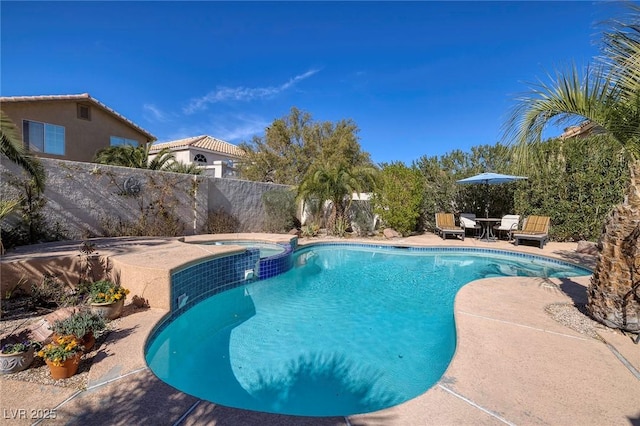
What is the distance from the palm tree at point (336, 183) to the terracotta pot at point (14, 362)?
11457mm

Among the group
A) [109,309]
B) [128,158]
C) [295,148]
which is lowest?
[109,309]

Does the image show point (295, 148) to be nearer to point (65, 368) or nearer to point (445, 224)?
point (445, 224)

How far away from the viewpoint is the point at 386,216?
49.4ft

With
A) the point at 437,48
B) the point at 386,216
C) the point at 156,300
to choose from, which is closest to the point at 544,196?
the point at 386,216

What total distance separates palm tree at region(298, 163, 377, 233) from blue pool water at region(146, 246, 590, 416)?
5.75 m

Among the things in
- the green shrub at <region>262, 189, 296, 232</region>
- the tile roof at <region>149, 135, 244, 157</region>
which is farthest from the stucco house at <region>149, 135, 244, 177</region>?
the green shrub at <region>262, 189, 296, 232</region>

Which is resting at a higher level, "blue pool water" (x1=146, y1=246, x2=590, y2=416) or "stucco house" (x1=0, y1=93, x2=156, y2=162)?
"stucco house" (x1=0, y1=93, x2=156, y2=162)

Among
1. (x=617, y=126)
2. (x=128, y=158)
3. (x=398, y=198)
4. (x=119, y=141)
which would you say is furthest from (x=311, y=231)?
(x=119, y=141)

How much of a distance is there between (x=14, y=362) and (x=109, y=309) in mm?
1412

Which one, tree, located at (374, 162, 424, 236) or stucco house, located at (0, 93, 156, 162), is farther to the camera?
stucco house, located at (0, 93, 156, 162)

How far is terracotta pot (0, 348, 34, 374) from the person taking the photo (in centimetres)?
309

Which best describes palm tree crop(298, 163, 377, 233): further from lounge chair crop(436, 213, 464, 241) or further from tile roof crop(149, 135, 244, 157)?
tile roof crop(149, 135, 244, 157)

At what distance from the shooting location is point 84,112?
1825 centimetres

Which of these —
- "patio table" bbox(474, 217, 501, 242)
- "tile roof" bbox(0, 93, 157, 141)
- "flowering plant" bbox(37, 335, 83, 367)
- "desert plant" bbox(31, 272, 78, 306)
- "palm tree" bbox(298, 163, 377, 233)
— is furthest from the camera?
"tile roof" bbox(0, 93, 157, 141)
